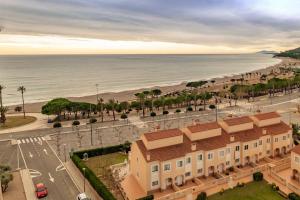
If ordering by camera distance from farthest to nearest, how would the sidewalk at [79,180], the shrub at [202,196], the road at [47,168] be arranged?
1. the road at [47,168]
2. the sidewalk at [79,180]
3. the shrub at [202,196]

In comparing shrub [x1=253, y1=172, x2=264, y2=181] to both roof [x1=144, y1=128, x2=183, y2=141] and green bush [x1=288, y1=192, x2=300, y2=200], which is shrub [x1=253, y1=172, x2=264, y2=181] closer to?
green bush [x1=288, y1=192, x2=300, y2=200]

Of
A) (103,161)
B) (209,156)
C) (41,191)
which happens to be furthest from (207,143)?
(41,191)

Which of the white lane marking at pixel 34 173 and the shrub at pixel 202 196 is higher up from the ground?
the white lane marking at pixel 34 173

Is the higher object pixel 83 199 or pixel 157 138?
pixel 157 138

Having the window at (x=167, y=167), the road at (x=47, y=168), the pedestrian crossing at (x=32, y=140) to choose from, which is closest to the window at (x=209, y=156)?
the window at (x=167, y=167)

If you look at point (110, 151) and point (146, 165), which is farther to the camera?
point (110, 151)

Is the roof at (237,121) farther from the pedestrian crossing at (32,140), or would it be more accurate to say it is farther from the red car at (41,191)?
the pedestrian crossing at (32,140)

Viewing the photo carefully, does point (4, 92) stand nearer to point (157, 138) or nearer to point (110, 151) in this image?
point (110, 151)

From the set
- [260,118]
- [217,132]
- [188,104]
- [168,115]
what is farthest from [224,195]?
[188,104]
